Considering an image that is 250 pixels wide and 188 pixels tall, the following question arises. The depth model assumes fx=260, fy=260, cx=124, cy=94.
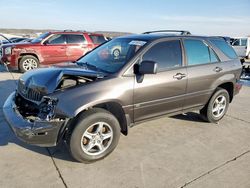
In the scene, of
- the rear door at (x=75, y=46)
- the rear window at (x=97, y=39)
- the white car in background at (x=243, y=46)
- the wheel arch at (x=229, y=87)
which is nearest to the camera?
the wheel arch at (x=229, y=87)

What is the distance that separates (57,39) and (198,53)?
24.5 ft

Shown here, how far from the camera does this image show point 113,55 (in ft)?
14.0

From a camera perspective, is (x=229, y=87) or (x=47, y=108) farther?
(x=229, y=87)

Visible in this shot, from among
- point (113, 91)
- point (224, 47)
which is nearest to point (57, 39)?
point (224, 47)

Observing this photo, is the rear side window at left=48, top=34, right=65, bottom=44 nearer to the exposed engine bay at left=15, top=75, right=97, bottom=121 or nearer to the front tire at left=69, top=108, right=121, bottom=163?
the exposed engine bay at left=15, top=75, right=97, bottom=121

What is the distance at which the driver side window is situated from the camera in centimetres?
1061

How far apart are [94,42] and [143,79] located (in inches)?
307

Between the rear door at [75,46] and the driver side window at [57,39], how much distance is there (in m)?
0.20

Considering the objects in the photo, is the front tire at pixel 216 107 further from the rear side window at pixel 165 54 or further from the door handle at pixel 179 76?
the rear side window at pixel 165 54

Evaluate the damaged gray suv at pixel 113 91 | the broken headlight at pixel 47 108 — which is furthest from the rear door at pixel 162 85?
the broken headlight at pixel 47 108

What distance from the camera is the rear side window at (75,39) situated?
35.8ft

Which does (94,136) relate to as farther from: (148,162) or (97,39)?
(97,39)

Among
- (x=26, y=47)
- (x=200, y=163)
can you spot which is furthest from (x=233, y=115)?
(x=26, y=47)

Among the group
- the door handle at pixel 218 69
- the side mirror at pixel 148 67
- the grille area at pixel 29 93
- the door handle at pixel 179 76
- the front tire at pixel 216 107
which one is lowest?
the front tire at pixel 216 107
